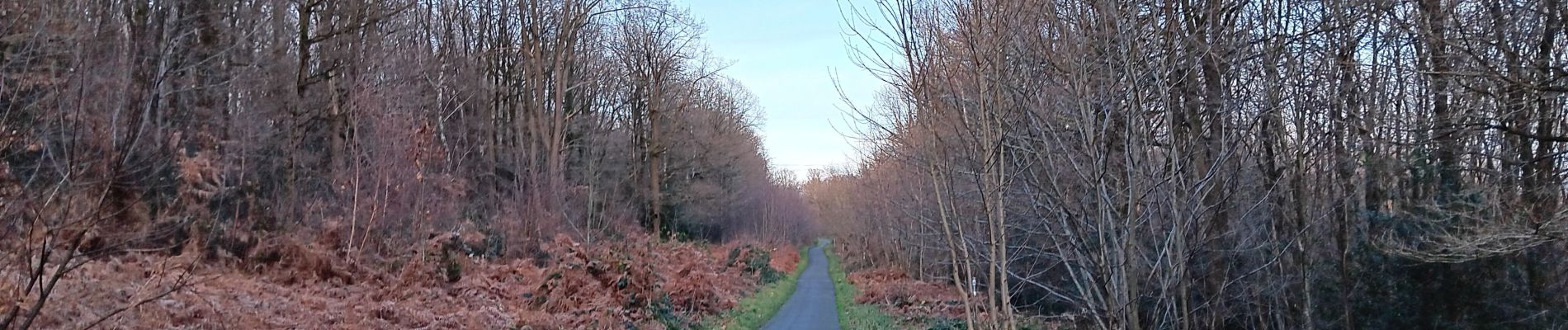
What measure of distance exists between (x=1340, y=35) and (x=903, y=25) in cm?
987

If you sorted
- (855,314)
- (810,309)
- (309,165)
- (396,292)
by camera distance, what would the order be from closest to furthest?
(396,292)
(309,165)
(855,314)
(810,309)

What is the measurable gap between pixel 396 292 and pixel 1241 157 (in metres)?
12.8

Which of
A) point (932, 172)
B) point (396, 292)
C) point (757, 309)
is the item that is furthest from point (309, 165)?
point (932, 172)

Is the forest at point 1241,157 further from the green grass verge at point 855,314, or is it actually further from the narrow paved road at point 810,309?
the narrow paved road at point 810,309

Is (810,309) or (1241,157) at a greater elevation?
(1241,157)

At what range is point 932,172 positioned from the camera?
573cm

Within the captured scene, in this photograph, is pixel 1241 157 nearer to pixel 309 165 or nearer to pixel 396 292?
pixel 396 292

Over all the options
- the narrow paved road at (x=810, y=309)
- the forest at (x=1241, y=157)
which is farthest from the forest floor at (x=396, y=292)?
the forest at (x=1241, y=157)

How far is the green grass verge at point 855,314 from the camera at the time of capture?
18641mm

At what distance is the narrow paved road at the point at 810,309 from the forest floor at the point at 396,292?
4.45 ft

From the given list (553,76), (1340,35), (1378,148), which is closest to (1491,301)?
(1378,148)

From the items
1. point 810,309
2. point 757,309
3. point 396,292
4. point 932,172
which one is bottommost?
point 810,309

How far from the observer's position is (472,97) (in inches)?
1106

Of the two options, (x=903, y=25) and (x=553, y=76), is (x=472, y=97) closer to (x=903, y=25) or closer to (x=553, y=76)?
(x=553, y=76)
